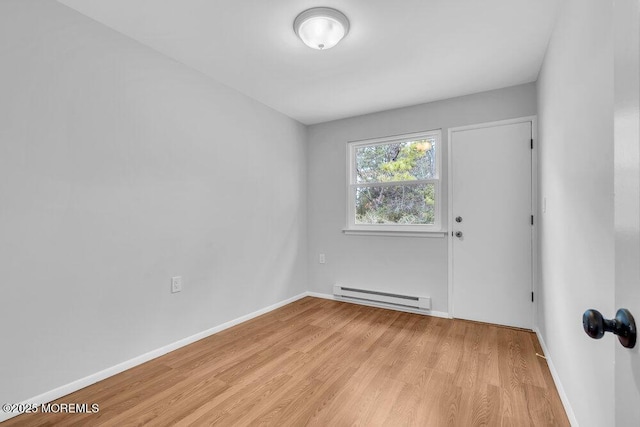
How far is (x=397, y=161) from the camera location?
11.9 feet

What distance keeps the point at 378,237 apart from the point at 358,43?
84.8 inches

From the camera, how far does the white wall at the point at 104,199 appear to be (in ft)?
5.46

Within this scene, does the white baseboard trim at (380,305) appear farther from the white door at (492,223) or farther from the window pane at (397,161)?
→ the window pane at (397,161)

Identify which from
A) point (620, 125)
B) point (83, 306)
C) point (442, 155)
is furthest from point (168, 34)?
point (442, 155)

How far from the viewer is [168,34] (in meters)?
2.14

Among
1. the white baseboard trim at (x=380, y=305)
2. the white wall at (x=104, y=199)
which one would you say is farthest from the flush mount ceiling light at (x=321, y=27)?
the white baseboard trim at (x=380, y=305)

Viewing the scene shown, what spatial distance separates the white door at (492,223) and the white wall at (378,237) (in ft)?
0.42

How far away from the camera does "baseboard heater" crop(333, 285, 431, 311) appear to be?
3.30 meters

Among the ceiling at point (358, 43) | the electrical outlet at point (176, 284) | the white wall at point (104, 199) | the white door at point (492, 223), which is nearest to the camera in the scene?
the white wall at point (104, 199)

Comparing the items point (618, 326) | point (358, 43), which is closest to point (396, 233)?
point (358, 43)

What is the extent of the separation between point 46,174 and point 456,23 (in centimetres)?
276

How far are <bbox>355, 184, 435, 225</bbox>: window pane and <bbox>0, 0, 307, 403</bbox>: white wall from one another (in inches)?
60.0

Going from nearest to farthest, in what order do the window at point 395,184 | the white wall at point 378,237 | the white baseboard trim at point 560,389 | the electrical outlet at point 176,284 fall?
1. the white baseboard trim at point 560,389
2. the electrical outlet at point 176,284
3. the white wall at point 378,237
4. the window at point 395,184

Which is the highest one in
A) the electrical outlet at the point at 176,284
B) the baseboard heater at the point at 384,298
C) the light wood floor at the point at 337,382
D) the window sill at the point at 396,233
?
the window sill at the point at 396,233
